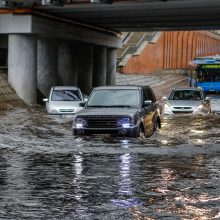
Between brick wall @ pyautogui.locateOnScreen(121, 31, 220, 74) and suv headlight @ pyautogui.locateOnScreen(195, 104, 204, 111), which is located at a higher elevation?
brick wall @ pyautogui.locateOnScreen(121, 31, 220, 74)

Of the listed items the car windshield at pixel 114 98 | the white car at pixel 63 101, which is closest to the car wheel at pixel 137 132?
the car windshield at pixel 114 98

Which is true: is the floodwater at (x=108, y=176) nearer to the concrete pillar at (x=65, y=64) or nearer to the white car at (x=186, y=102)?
the white car at (x=186, y=102)

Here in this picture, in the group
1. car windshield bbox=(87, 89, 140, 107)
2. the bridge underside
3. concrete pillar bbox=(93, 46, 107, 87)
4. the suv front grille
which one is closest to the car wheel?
the suv front grille

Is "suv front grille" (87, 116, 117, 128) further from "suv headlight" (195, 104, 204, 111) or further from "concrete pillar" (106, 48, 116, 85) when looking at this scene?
"concrete pillar" (106, 48, 116, 85)

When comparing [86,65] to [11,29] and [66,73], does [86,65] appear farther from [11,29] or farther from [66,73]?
[11,29]

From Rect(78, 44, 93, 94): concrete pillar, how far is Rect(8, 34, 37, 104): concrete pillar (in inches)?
482

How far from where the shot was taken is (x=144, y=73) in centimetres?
6719

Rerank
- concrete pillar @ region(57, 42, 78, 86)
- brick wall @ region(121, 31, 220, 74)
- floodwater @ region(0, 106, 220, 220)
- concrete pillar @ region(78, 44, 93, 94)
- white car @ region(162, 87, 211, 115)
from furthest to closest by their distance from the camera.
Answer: brick wall @ region(121, 31, 220, 74), concrete pillar @ region(78, 44, 93, 94), concrete pillar @ region(57, 42, 78, 86), white car @ region(162, 87, 211, 115), floodwater @ region(0, 106, 220, 220)

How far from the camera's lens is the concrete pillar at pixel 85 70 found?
48.9m

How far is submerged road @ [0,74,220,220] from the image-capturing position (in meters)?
8.24

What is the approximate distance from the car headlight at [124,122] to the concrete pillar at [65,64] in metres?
29.3

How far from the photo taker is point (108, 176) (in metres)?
11.2

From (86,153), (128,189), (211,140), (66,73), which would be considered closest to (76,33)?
(66,73)

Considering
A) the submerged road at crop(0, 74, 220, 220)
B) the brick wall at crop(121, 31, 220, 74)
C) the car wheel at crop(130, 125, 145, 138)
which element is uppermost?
the brick wall at crop(121, 31, 220, 74)
